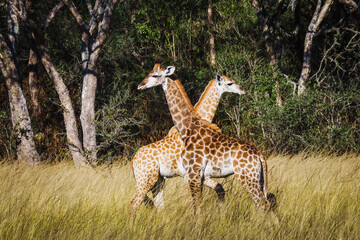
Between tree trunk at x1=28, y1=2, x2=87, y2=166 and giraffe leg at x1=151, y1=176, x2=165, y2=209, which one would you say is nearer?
giraffe leg at x1=151, y1=176, x2=165, y2=209

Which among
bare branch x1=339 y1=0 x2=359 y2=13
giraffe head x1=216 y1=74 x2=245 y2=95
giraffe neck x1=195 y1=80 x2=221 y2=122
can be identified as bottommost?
giraffe neck x1=195 y1=80 x2=221 y2=122

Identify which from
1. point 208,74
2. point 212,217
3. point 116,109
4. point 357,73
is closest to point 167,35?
point 208,74

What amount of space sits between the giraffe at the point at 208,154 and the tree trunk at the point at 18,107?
494 centimetres

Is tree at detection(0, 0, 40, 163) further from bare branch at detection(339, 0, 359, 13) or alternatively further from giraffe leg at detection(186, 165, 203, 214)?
bare branch at detection(339, 0, 359, 13)

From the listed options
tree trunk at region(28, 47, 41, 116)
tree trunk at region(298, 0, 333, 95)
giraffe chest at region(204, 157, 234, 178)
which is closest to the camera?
giraffe chest at region(204, 157, 234, 178)

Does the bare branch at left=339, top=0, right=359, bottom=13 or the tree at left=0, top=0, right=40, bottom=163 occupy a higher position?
the bare branch at left=339, top=0, right=359, bottom=13

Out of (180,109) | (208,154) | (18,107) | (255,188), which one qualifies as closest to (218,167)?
(208,154)

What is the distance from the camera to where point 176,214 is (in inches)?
170

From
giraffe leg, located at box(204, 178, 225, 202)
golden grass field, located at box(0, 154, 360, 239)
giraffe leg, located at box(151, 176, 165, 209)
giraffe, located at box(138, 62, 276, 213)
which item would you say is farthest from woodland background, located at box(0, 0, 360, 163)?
giraffe leg, located at box(204, 178, 225, 202)

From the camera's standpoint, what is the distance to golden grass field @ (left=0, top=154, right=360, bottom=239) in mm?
3756

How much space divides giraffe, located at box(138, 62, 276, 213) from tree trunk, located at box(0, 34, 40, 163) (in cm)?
494

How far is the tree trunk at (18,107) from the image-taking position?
28.2 ft

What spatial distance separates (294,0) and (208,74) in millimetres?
3358

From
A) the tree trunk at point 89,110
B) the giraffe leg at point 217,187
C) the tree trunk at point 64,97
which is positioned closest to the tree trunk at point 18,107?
the tree trunk at point 64,97
